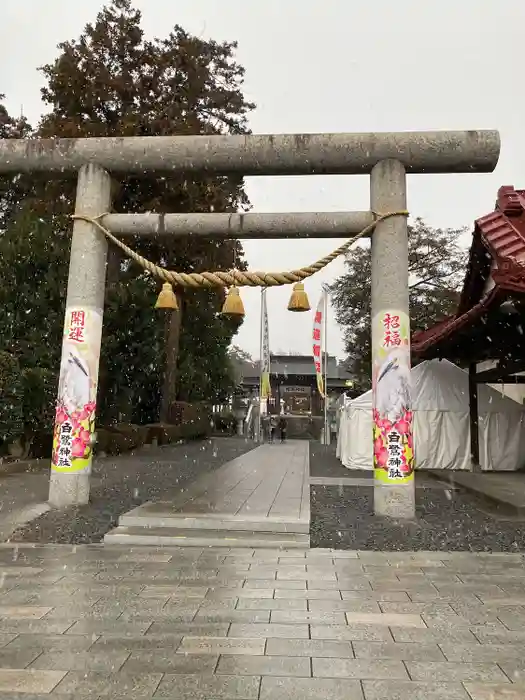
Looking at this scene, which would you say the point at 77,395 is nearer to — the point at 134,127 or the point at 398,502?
the point at 398,502

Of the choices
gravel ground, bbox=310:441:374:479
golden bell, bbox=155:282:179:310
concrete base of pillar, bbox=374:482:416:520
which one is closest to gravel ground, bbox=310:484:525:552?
concrete base of pillar, bbox=374:482:416:520

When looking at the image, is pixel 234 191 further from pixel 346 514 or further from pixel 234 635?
pixel 234 635

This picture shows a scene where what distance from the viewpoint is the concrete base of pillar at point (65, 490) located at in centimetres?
728

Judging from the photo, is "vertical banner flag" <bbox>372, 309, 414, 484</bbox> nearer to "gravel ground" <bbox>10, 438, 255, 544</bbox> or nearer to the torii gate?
the torii gate

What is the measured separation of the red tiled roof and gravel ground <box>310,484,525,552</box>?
2879 mm

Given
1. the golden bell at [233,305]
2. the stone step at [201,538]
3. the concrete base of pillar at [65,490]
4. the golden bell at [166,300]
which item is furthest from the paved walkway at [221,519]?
the golden bell at [166,300]

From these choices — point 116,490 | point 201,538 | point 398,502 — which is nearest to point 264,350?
point 116,490

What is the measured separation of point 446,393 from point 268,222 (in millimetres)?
8316

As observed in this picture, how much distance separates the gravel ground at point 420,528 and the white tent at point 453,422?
5.15 metres

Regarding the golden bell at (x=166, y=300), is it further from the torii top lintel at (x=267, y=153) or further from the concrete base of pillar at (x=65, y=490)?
the concrete base of pillar at (x=65, y=490)

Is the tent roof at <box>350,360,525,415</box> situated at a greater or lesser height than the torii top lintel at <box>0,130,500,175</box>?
lesser

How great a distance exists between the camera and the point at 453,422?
544 inches

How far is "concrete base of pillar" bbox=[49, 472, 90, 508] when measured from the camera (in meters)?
7.28

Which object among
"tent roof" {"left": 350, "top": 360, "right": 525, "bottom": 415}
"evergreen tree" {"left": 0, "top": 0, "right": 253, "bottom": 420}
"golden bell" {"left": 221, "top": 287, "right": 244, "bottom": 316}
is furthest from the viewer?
"evergreen tree" {"left": 0, "top": 0, "right": 253, "bottom": 420}
